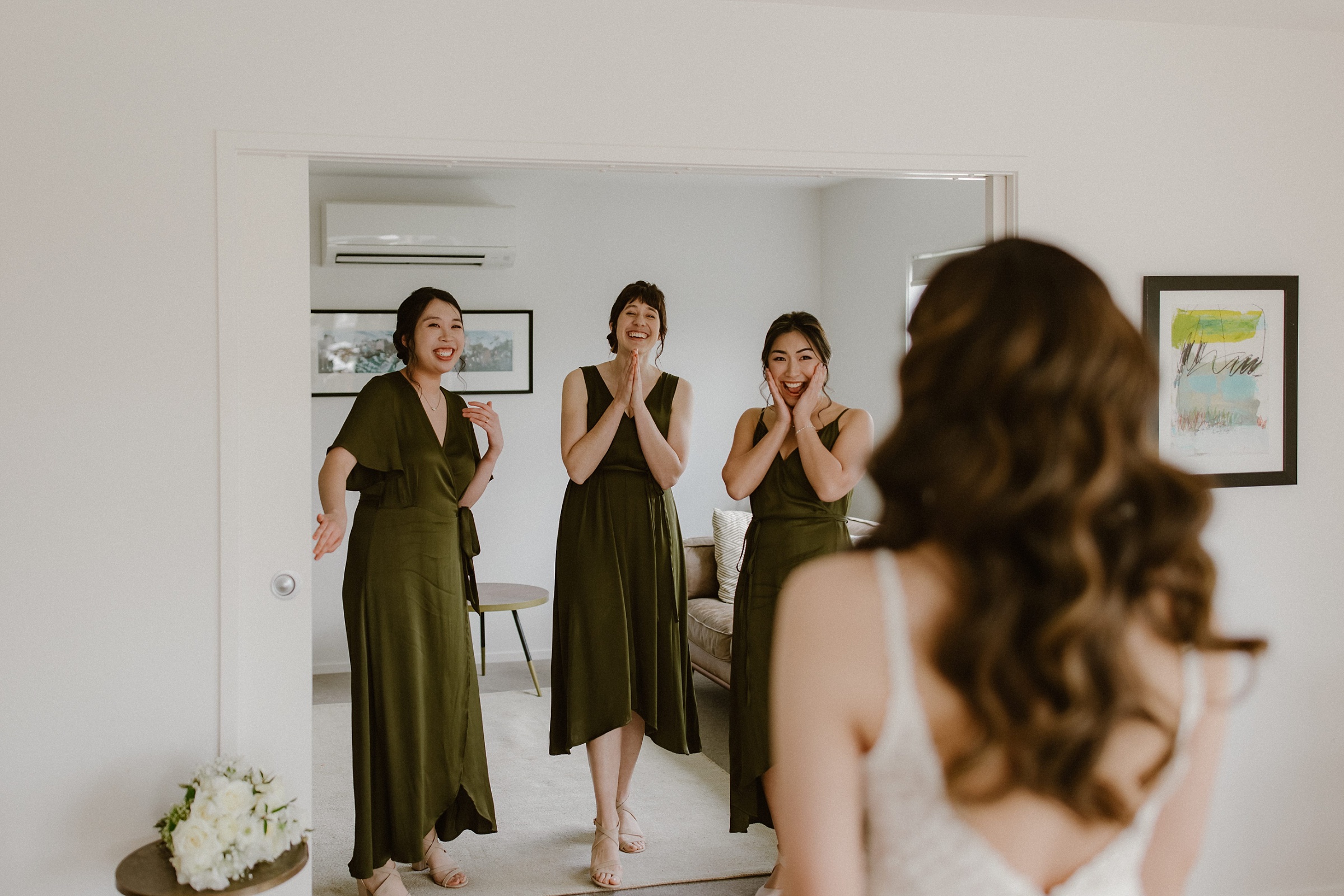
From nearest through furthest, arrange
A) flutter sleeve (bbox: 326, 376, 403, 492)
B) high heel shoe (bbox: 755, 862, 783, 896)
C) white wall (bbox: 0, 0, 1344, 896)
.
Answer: white wall (bbox: 0, 0, 1344, 896) → flutter sleeve (bbox: 326, 376, 403, 492) → high heel shoe (bbox: 755, 862, 783, 896)

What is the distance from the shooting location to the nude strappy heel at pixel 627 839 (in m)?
3.25

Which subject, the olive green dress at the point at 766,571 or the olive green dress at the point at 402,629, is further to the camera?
the olive green dress at the point at 766,571

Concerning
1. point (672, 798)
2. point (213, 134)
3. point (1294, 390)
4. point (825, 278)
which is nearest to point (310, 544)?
point (213, 134)

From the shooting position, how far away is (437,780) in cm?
287

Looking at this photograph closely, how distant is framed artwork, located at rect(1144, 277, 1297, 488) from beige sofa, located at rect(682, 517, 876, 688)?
1793 mm

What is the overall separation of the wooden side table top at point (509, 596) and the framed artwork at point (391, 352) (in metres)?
1.02

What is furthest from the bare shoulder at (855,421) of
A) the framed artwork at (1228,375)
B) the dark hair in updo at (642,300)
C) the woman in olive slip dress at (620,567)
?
the framed artwork at (1228,375)

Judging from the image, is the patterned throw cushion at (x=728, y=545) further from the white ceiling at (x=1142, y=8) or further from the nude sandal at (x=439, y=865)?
the white ceiling at (x=1142, y=8)

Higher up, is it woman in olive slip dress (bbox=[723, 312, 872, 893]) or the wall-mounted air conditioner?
the wall-mounted air conditioner

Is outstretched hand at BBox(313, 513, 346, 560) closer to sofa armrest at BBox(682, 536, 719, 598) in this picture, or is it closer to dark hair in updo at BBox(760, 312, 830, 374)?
dark hair in updo at BBox(760, 312, 830, 374)

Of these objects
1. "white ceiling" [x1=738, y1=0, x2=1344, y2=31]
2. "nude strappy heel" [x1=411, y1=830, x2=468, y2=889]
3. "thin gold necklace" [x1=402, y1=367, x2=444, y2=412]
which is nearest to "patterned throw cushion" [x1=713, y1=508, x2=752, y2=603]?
"nude strappy heel" [x1=411, y1=830, x2=468, y2=889]

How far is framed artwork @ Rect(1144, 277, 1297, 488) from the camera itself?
280 cm

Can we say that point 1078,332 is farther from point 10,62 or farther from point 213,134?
point 10,62

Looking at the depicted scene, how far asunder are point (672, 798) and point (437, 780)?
3.59 ft
